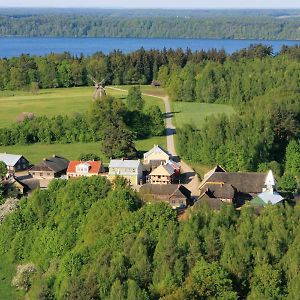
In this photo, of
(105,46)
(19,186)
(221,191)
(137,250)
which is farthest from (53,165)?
(105,46)

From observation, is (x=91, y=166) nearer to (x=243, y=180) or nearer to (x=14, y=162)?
(x=14, y=162)

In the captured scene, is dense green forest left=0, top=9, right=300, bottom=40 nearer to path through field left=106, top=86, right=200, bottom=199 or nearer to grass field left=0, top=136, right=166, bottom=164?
path through field left=106, top=86, right=200, bottom=199

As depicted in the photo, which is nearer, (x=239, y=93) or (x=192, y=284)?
(x=192, y=284)

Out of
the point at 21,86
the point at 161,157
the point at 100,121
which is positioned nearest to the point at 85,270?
the point at 161,157

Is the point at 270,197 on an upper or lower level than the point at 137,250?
lower

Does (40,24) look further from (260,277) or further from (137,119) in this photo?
(260,277)

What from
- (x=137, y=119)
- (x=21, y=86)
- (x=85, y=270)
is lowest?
(x=21, y=86)
